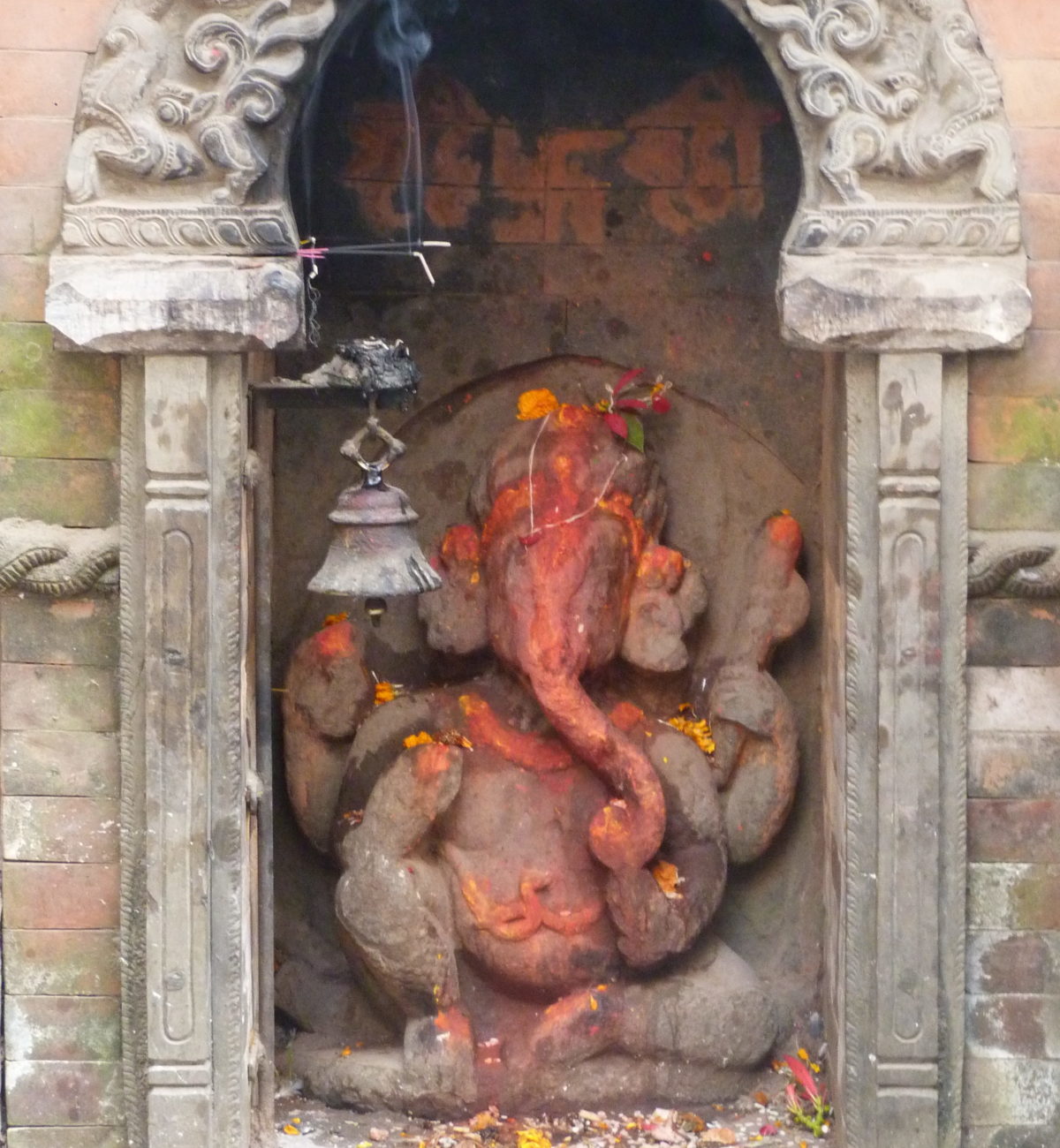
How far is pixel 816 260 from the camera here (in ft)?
20.8

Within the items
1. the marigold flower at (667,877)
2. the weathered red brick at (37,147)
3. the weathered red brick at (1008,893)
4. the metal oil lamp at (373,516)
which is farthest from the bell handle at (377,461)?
the weathered red brick at (1008,893)

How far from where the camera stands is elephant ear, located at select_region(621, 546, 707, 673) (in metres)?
7.32

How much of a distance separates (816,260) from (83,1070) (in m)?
3.09

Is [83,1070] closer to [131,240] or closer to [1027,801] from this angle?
[131,240]

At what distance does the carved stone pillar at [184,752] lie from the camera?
21.1ft

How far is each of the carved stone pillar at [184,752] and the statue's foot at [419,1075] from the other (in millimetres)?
509

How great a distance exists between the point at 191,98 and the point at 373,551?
131 centimetres

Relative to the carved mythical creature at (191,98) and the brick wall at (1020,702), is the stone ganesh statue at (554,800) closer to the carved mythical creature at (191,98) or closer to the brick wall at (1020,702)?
the brick wall at (1020,702)

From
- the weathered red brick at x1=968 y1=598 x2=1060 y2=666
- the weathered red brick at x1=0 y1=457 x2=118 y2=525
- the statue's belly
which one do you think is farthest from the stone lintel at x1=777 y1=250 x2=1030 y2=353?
the weathered red brick at x1=0 y1=457 x2=118 y2=525

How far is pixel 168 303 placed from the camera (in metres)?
6.31

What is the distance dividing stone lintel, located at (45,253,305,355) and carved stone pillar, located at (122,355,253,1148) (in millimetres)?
97

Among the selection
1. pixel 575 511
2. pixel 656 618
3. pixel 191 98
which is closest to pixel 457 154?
pixel 575 511

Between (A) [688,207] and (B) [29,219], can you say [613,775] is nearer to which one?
(A) [688,207]

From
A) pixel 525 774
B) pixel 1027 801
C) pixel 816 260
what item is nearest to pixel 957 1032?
pixel 1027 801
